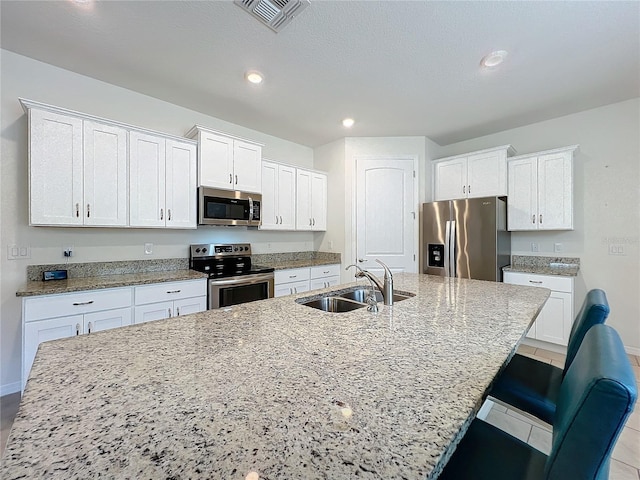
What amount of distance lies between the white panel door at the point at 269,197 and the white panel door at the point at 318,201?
63 centimetres

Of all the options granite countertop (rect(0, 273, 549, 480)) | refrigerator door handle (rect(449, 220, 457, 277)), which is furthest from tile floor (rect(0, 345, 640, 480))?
refrigerator door handle (rect(449, 220, 457, 277))

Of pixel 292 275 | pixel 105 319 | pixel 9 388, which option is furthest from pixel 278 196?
pixel 9 388

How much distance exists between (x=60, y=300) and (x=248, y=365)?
6.83ft

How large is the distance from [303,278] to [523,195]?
2898 mm

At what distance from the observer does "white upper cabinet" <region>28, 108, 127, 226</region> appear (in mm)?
2117

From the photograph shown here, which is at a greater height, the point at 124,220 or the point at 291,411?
the point at 124,220

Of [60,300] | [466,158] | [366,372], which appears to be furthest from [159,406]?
[466,158]

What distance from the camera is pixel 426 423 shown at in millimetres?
565

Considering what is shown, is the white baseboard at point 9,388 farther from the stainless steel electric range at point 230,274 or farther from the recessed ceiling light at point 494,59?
the recessed ceiling light at point 494,59

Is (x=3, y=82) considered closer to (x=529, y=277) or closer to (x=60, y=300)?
(x=60, y=300)

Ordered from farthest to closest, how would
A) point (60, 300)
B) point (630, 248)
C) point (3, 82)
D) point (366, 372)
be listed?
point (630, 248) → point (3, 82) → point (60, 300) → point (366, 372)

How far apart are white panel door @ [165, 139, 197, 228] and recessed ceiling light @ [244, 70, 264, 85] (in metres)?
0.92

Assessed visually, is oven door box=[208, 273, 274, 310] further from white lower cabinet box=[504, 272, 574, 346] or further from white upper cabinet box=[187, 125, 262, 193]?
white lower cabinet box=[504, 272, 574, 346]

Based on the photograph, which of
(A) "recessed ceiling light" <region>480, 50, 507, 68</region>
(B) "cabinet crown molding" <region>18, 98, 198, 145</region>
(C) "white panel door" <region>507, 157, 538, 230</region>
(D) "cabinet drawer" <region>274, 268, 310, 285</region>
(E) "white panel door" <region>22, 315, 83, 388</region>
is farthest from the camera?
(D) "cabinet drawer" <region>274, 268, 310, 285</region>
